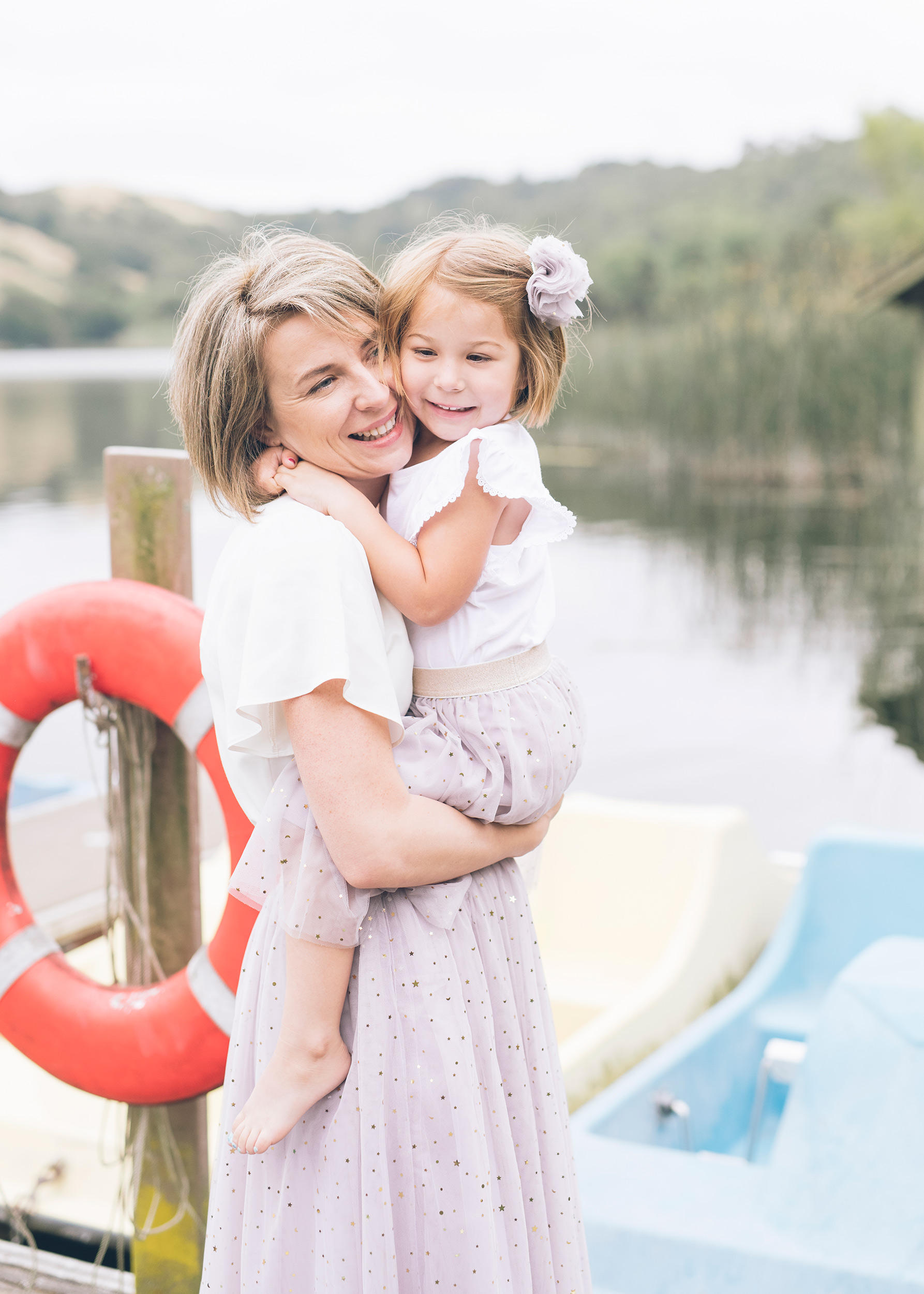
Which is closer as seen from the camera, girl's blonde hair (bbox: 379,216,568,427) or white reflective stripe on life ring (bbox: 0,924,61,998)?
girl's blonde hair (bbox: 379,216,568,427)

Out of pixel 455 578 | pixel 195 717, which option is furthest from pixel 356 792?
pixel 195 717

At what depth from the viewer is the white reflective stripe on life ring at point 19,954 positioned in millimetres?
1515

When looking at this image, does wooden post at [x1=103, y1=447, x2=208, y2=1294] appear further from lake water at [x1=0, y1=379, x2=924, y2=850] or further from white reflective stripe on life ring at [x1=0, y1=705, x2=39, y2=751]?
lake water at [x1=0, y1=379, x2=924, y2=850]

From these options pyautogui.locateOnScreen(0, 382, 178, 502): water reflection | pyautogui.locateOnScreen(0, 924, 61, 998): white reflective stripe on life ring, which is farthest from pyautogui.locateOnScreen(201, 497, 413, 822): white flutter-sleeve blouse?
pyautogui.locateOnScreen(0, 382, 178, 502): water reflection

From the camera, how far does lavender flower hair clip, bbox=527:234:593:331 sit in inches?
40.7

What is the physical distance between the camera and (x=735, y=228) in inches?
1425

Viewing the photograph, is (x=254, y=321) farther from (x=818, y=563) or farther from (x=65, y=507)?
(x=65, y=507)

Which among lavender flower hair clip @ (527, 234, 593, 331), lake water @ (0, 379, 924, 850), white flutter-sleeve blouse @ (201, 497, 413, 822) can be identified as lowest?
lake water @ (0, 379, 924, 850)

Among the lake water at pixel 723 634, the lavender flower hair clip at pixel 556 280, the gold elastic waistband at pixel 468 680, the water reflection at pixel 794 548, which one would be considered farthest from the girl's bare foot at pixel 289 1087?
the water reflection at pixel 794 548

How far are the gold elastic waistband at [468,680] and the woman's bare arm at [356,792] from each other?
3.9 inches

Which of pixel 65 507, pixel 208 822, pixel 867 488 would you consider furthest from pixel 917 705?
pixel 65 507

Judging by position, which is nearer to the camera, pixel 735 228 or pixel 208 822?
pixel 208 822

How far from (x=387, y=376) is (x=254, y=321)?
126 millimetres

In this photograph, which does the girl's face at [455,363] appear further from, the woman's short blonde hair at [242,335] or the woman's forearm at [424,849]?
the woman's forearm at [424,849]
